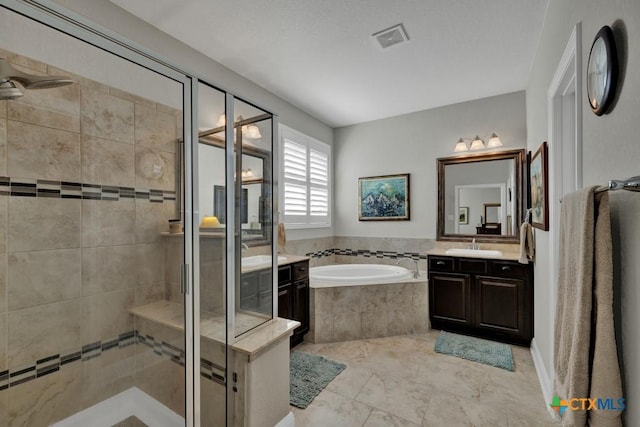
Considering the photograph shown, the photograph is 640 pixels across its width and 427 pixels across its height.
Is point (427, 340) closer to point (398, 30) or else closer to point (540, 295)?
point (540, 295)

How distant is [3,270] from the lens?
1434mm

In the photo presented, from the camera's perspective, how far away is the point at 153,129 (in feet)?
6.20

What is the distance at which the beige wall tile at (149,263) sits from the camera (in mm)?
1747

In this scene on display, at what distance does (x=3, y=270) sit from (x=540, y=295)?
365 cm

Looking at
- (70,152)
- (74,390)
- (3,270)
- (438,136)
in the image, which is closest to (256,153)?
(70,152)

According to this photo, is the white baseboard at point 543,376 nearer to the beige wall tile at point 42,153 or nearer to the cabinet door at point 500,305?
the cabinet door at point 500,305

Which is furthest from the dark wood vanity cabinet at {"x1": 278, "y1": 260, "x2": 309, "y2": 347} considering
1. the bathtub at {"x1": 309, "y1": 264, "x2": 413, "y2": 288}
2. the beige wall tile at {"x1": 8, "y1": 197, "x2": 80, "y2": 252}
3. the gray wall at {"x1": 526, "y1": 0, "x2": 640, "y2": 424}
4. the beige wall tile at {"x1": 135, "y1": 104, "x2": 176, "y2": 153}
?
the gray wall at {"x1": 526, "y1": 0, "x2": 640, "y2": 424}

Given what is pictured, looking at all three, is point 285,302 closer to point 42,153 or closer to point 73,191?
point 73,191

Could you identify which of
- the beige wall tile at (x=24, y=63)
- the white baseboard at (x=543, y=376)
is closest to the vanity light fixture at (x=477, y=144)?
the white baseboard at (x=543, y=376)

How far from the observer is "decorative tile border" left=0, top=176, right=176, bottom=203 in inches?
57.3

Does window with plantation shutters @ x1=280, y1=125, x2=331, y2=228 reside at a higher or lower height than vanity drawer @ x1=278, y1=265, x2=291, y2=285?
higher

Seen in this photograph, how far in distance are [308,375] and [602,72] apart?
2595 millimetres

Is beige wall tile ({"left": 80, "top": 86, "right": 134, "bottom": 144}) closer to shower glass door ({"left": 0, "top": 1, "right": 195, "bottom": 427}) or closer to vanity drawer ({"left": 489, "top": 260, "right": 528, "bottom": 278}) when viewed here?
shower glass door ({"left": 0, "top": 1, "right": 195, "bottom": 427})

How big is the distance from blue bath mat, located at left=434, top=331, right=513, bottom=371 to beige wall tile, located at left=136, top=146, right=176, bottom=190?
2.86 meters
